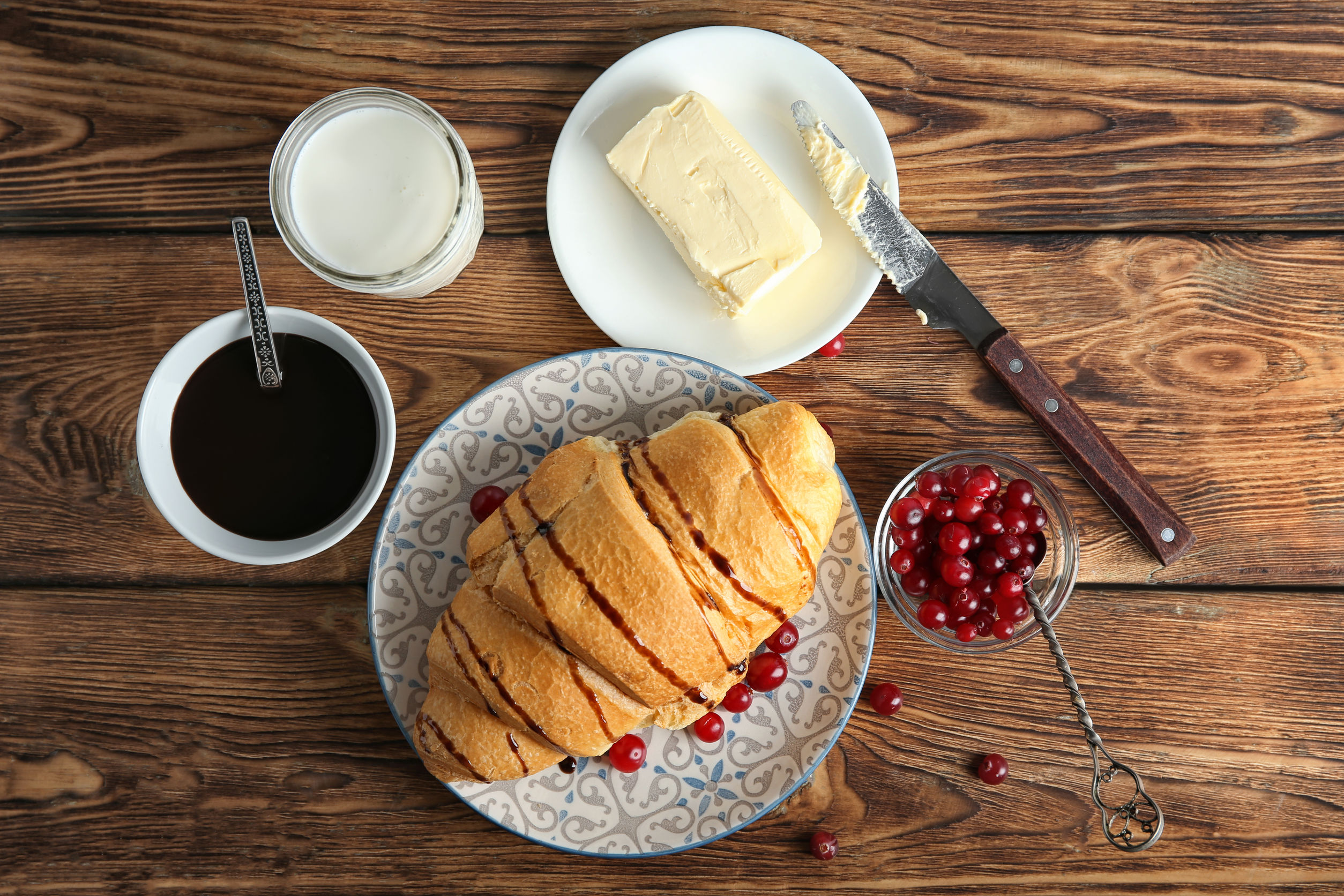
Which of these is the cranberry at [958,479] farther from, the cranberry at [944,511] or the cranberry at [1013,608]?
the cranberry at [1013,608]

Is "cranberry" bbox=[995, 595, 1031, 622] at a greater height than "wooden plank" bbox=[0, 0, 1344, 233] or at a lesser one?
lesser

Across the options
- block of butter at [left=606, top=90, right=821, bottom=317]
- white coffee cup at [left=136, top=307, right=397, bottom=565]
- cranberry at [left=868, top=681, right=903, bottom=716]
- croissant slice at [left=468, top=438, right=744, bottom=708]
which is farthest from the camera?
cranberry at [left=868, top=681, right=903, bottom=716]

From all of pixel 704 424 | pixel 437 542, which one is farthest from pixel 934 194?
pixel 437 542

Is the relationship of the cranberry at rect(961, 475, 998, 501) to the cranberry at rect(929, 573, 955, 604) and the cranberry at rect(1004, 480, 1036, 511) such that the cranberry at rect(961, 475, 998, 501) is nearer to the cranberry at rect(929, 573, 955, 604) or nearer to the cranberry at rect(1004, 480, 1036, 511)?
the cranberry at rect(1004, 480, 1036, 511)

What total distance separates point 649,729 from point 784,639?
312 millimetres

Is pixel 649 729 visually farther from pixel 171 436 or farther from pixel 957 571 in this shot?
pixel 171 436

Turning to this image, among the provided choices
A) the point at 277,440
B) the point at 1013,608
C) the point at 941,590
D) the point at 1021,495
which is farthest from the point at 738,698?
A: the point at 277,440

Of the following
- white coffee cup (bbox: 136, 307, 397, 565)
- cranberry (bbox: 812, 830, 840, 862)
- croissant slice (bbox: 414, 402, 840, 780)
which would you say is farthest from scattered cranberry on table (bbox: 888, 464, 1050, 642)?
white coffee cup (bbox: 136, 307, 397, 565)

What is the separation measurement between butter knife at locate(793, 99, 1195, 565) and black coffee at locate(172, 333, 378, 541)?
100 cm

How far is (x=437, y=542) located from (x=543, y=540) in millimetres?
342

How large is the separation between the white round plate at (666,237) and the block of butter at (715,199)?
0.07 meters

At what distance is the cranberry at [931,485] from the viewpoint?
1485 millimetres

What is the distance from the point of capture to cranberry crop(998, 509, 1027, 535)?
4.73 ft

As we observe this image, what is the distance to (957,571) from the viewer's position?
4.68ft
